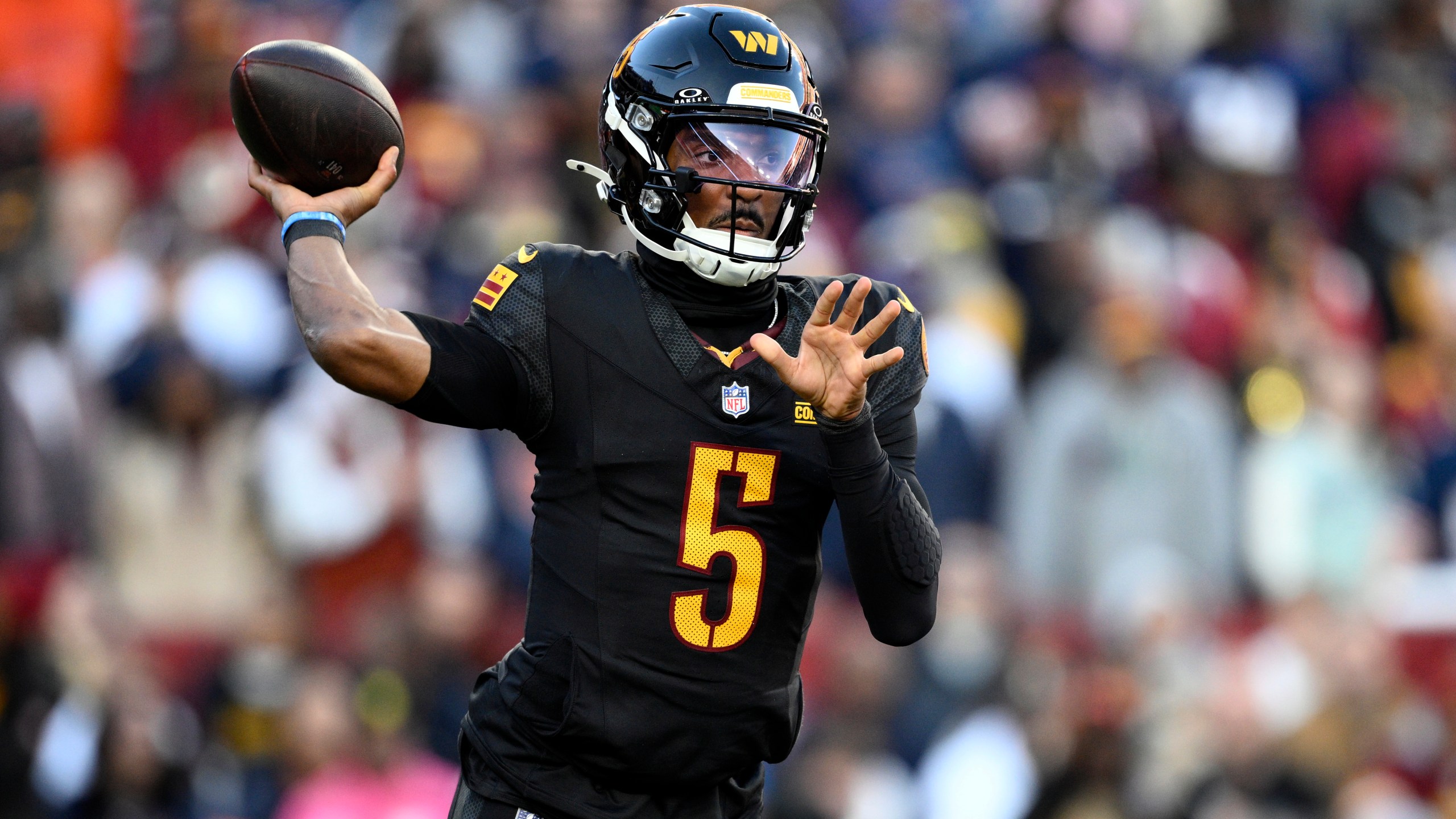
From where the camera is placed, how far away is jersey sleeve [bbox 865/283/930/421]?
11.5 ft

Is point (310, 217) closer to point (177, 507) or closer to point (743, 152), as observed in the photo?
point (743, 152)

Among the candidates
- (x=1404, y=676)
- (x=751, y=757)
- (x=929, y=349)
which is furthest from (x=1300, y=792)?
(x=751, y=757)

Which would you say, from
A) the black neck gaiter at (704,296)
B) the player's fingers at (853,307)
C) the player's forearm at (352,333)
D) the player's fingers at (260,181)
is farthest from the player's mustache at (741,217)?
the player's fingers at (260,181)

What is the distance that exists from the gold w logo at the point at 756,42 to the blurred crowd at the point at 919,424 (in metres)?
3.85

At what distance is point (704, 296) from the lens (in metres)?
3.46

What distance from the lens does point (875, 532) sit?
3234mm

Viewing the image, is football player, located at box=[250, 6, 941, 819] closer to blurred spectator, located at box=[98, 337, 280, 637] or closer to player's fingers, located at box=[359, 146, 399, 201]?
player's fingers, located at box=[359, 146, 399, 201]

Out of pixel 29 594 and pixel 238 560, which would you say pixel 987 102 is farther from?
pixel 29 594

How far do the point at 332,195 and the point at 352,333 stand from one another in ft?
1.25

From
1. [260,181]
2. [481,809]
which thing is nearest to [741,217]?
[260,181]

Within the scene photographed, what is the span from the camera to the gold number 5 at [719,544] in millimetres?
3320

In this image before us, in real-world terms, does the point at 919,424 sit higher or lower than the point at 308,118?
lower

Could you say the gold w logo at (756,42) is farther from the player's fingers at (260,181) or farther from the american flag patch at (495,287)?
the player's fingers at (260,181)

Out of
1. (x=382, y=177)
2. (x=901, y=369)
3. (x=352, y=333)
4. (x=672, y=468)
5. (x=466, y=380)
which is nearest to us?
(x=352, y=333)
